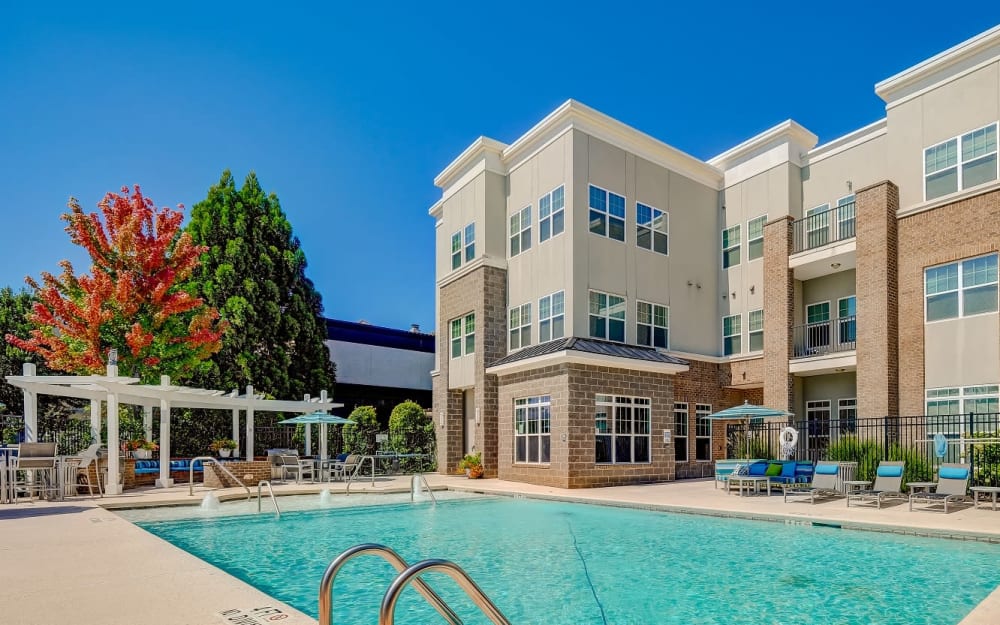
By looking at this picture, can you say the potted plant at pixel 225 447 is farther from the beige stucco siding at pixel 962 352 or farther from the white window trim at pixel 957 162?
the white window trim at pixel 957 162

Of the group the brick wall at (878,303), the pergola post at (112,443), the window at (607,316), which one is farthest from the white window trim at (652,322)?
the pergola post at (112,443)

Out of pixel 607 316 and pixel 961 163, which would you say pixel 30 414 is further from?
pixel 961 163

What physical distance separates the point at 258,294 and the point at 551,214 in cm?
1374

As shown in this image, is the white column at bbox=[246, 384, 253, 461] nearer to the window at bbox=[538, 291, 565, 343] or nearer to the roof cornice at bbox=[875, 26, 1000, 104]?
the window at bbox=[538, 291, 565, 343]

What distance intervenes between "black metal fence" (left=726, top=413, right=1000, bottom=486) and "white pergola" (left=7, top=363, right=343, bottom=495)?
46.4 ft

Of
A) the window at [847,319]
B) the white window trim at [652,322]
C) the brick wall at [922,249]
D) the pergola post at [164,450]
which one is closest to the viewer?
the brick wall at [922,249]

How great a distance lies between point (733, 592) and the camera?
7.34 meters

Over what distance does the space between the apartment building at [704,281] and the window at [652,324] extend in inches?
2.6

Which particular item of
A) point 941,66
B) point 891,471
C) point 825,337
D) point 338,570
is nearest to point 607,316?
point 825,337

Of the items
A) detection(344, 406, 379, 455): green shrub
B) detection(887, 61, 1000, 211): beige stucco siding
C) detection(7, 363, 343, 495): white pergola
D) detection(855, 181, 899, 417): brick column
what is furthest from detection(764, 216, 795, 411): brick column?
detection(7, 363, 343, 495): white pergola

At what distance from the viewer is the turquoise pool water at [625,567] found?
6727 mm

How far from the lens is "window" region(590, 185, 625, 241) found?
2075 cm

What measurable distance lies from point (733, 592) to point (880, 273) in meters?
14.5

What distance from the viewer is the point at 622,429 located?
19359mm
